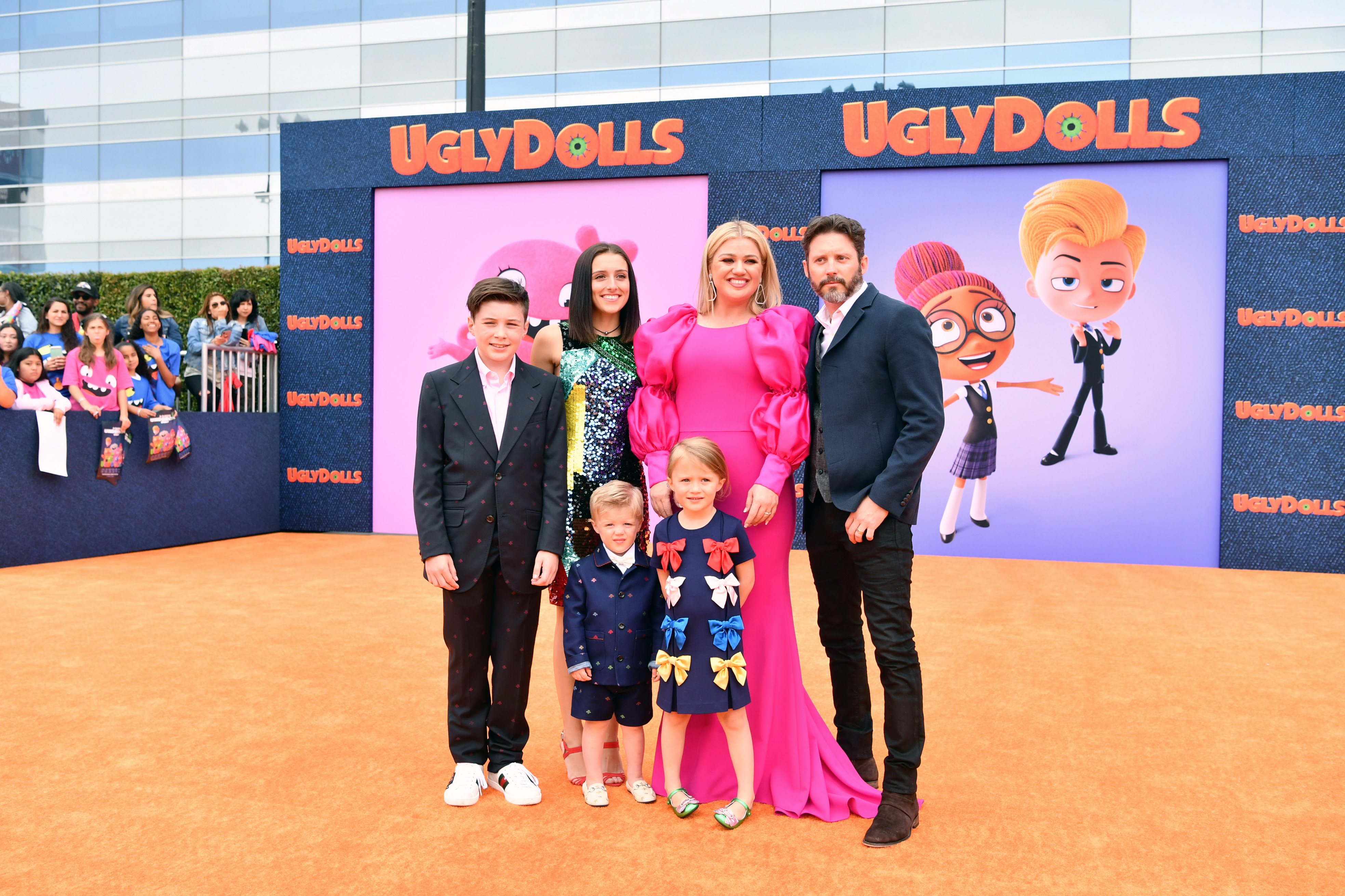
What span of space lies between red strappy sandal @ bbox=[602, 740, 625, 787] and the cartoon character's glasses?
5381 millimetres

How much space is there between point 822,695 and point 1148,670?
1.58 meters

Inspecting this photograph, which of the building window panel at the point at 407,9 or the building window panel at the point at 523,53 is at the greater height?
the building window panel at the point at 407,9

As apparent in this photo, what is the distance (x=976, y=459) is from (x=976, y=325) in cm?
105

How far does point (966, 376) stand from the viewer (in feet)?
25.4

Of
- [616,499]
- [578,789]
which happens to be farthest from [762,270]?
[578,789]

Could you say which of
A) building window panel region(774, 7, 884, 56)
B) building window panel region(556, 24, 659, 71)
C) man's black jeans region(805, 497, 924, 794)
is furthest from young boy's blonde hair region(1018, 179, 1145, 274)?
building window panel region(556, 24, 659, 71)

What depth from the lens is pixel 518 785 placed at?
2.86m

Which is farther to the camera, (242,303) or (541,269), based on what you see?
(242,303)

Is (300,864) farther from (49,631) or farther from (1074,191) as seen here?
(1074,191)

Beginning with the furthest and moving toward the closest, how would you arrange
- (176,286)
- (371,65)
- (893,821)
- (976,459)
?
(371,65) → (176,286) → (976,459) → (893,821)

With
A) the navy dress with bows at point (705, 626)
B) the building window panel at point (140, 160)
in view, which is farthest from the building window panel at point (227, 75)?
the navy dress with bows at point (705, 626)

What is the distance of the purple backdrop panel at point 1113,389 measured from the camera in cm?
749

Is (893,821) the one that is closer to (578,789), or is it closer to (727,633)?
(727,633)

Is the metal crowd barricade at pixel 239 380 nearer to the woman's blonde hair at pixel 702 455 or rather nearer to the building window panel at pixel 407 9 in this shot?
the woman's blonde hair at pixel 702 455
